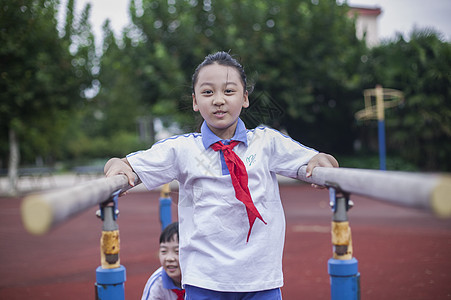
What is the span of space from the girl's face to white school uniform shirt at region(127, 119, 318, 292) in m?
0.07

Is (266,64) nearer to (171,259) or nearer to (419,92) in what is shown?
(419,92)

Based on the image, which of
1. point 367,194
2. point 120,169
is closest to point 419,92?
point 120,169

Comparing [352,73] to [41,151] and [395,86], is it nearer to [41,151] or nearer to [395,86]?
[395,86]

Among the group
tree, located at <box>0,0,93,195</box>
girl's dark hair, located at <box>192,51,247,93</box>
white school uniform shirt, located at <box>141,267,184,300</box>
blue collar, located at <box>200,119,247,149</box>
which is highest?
tree, located at <box>0,0,93,195</box>

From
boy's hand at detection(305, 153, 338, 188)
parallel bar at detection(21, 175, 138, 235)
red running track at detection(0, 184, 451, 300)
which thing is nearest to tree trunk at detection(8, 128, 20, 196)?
red running track at detection(0, 184, 451, 300)

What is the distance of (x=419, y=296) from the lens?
3.69 metres

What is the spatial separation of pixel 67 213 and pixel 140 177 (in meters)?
0.81

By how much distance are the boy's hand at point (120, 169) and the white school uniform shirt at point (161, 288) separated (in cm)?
110

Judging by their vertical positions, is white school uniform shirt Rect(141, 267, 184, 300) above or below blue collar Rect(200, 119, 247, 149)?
below

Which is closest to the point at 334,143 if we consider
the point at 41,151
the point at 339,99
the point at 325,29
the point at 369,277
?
the point at 339,99

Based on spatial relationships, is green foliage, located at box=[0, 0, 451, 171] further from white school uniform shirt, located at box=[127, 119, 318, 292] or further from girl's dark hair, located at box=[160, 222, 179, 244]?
white school uniform shirt, located at box=[127, 119, 318, 292]

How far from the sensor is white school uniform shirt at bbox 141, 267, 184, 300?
99.5 inches

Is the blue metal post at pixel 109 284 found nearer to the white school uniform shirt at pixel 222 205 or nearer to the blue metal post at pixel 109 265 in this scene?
the blue metal post at pixel 109 265

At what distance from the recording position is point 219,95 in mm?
1775
